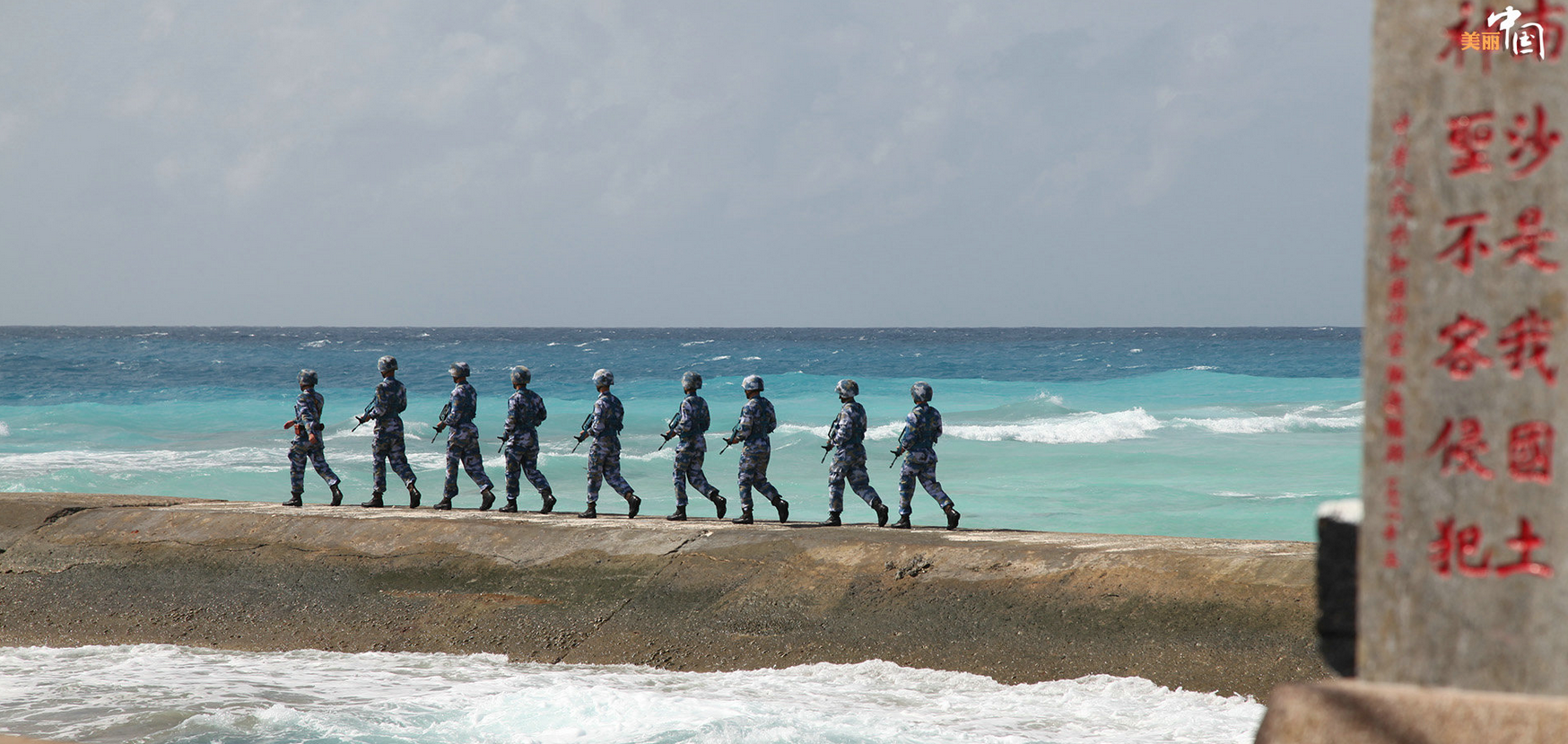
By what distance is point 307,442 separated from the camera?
1384 cm

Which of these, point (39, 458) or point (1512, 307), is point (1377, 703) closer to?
point (1512, 307)

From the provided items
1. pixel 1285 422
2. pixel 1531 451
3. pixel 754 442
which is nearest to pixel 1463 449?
pixel 1531 451

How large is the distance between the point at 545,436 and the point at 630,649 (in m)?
24.3

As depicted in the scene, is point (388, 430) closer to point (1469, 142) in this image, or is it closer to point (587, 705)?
point (587, 705)

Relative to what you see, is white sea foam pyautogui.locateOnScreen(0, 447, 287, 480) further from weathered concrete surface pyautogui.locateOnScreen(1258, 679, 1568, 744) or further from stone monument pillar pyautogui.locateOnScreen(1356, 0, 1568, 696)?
stone monument pillar pyautogui.locateOnScreen(1356, 0, 1568, 696)

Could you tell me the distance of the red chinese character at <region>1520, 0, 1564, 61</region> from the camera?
10.5ft

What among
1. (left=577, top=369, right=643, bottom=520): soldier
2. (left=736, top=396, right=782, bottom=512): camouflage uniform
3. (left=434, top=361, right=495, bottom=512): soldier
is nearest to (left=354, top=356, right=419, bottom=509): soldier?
(left=434, top=361, right=495, bottom=512): soldier

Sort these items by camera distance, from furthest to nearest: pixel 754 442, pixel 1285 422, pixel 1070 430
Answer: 1. pixel 1285 422
2. pixel 1070 430
3. pixel 754 442

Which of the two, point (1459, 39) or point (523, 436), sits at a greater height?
point (1459, 39)

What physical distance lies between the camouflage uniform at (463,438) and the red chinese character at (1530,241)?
11.3 meters

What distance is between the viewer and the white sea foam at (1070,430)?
32.6 metres

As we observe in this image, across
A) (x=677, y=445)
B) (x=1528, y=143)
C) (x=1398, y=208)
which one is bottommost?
(x=677, y=445)

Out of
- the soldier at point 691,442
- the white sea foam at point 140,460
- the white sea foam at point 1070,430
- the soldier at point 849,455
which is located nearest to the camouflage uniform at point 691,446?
the soldier at point 691,442

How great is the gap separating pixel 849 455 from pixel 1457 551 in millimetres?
8347
